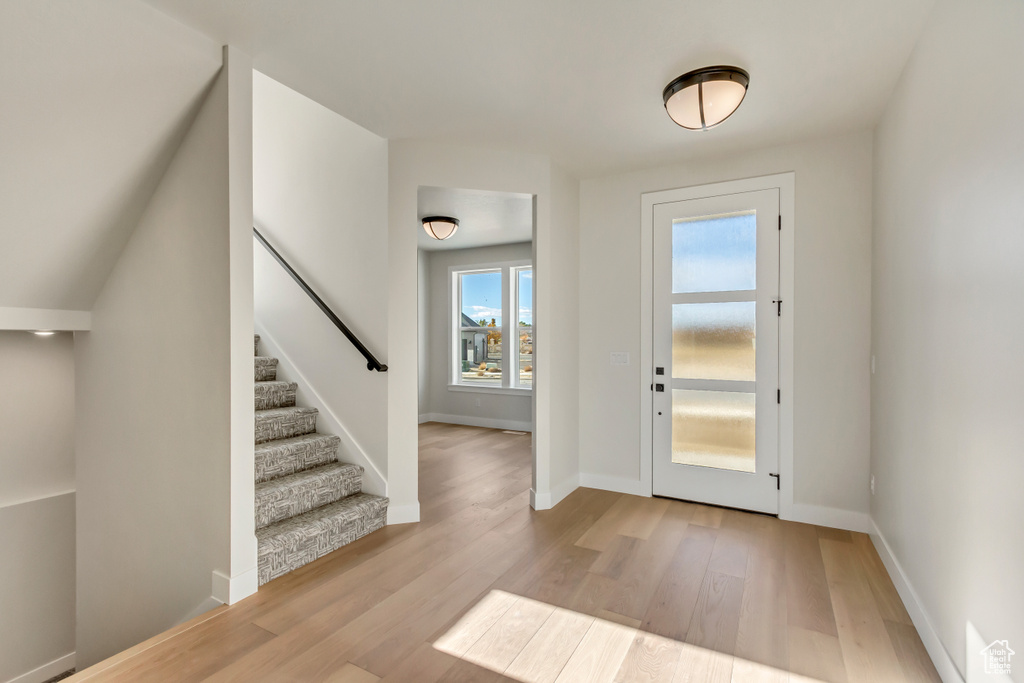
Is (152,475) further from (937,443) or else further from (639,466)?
(937,443)

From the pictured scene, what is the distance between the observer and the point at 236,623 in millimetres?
2125

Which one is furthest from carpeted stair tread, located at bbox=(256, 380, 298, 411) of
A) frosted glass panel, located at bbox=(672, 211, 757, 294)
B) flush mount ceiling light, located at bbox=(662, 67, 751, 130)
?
flush mount ceiling light, located at bbox=(662, 67, 751, 130)

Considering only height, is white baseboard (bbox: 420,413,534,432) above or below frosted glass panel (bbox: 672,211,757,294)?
below

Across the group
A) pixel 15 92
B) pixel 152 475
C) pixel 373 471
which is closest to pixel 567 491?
pixel 373 471

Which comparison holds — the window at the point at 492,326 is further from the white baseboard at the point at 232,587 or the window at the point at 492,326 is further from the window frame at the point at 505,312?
the white baseboard at the point at 232,587

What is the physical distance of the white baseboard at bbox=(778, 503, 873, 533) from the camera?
3.12 metres

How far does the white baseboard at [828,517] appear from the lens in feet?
10.2

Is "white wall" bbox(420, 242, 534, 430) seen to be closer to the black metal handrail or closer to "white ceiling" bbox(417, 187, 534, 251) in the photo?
"white ceiling" bbox(417, 187, 534, 251)

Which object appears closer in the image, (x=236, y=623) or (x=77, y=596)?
(x=236, y=623)

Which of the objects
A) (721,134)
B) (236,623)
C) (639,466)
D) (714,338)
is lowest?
(236,623)

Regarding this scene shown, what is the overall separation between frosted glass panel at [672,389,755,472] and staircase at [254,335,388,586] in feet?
7.31

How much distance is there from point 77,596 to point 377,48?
144 inches

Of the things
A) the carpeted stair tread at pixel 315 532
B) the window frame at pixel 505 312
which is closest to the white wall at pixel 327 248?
the carpeted stair tread at pixel 315 532

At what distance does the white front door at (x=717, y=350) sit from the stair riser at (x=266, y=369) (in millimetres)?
2969
